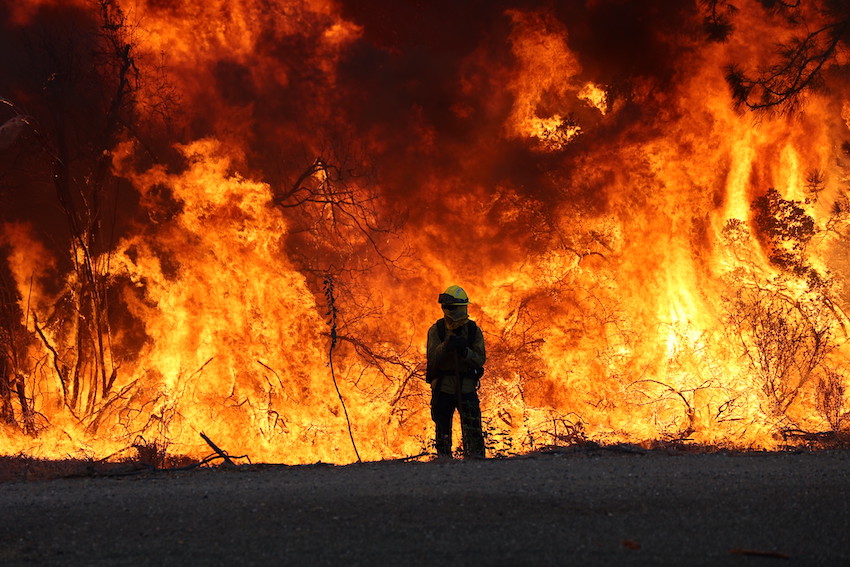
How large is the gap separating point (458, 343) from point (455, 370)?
33 centimetres

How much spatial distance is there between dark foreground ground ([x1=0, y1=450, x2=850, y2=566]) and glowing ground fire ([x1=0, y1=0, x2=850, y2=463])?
406cm

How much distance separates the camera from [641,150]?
1105 cm

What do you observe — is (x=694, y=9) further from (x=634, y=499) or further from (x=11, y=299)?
(x=11, y=299)

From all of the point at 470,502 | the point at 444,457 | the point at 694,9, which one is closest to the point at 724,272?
the point at 694,9

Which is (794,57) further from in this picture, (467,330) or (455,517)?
(455,517)

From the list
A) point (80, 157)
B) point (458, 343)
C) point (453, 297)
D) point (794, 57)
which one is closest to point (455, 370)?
point (458, 343)

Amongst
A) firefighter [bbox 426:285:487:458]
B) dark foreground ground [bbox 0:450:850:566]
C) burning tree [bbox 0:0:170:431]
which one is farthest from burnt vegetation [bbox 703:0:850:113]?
burning tree [bbox 0:0:170:431]

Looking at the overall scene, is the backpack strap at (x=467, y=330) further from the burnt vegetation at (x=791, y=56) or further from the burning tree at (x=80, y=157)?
the burnt vegetation at (x=791, y=56)

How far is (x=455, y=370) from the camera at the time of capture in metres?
7.72

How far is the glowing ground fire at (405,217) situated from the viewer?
10367 mm

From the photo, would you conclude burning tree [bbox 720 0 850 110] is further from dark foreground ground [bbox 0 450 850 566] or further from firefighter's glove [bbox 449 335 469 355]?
dark foreground ground [bbox 0 450 850 566]

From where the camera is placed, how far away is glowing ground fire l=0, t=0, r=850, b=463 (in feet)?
34.0

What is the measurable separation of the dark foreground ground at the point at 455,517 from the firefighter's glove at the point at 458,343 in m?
1.39

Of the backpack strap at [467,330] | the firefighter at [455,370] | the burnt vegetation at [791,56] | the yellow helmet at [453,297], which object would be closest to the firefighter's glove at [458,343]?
the firefighter at [455,370]
